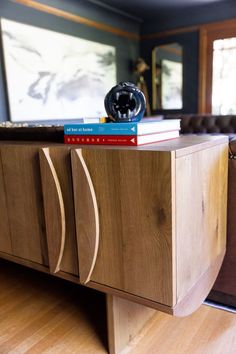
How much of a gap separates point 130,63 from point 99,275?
481cm

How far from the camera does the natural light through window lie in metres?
4.70

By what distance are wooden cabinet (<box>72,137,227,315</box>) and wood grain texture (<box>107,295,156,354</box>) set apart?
14 cm

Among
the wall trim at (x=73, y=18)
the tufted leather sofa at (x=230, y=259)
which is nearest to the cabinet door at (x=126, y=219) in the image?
the tufted leather sofa at (x=230, y=259)

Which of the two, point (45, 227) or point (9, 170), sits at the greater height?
point (9, 170)

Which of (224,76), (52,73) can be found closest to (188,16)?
(224,76)

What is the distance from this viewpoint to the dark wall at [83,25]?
11.1ft

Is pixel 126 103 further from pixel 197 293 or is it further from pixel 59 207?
pixel 197 293

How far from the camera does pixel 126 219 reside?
969mm

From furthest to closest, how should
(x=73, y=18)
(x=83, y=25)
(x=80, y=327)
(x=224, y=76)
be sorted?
(x=224, y=76) → (x=83, y=25) → (x=73, y=18) → (x=80, y=327)

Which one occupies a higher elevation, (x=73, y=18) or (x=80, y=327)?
(x=73, y=18)

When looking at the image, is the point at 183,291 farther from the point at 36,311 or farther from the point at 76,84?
the point at 76,84

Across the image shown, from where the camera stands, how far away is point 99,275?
1.08 metres

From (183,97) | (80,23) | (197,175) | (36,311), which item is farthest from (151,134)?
(183,97)

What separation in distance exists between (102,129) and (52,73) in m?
3.08
